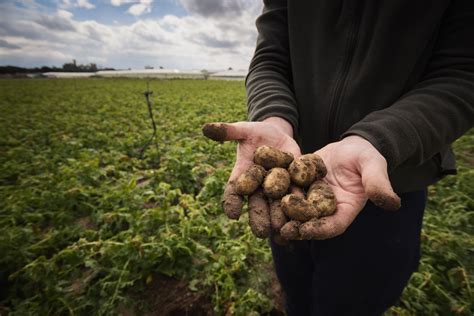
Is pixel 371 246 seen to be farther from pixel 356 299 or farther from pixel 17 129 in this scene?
pixel 17 129

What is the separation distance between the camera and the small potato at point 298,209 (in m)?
1.03

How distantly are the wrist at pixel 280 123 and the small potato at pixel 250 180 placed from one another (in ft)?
0.75

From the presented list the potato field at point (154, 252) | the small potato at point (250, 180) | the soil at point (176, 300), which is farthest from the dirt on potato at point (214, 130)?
the soil at point (176, 300)

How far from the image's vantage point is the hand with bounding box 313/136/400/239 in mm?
852

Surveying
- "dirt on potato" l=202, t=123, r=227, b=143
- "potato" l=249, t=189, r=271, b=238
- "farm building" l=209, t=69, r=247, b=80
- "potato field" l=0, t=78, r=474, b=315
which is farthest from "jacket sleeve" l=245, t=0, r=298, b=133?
"farm building" l=209, t=69, r=247, b=80

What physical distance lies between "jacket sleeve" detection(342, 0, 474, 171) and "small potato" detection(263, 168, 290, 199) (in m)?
0.38

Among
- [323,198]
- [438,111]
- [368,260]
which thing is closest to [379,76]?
[438,111]

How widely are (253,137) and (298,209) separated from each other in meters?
0.44

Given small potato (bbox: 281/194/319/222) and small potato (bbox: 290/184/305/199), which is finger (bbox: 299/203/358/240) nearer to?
small potato (bbox: 281/194/319/222)

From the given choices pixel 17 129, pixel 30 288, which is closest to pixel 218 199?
pixel 30 288

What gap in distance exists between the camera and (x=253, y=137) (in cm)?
132

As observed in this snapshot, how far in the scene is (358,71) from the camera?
116cm

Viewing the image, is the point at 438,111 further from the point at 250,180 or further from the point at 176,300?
the point at 176,300

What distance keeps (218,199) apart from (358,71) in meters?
2.61
